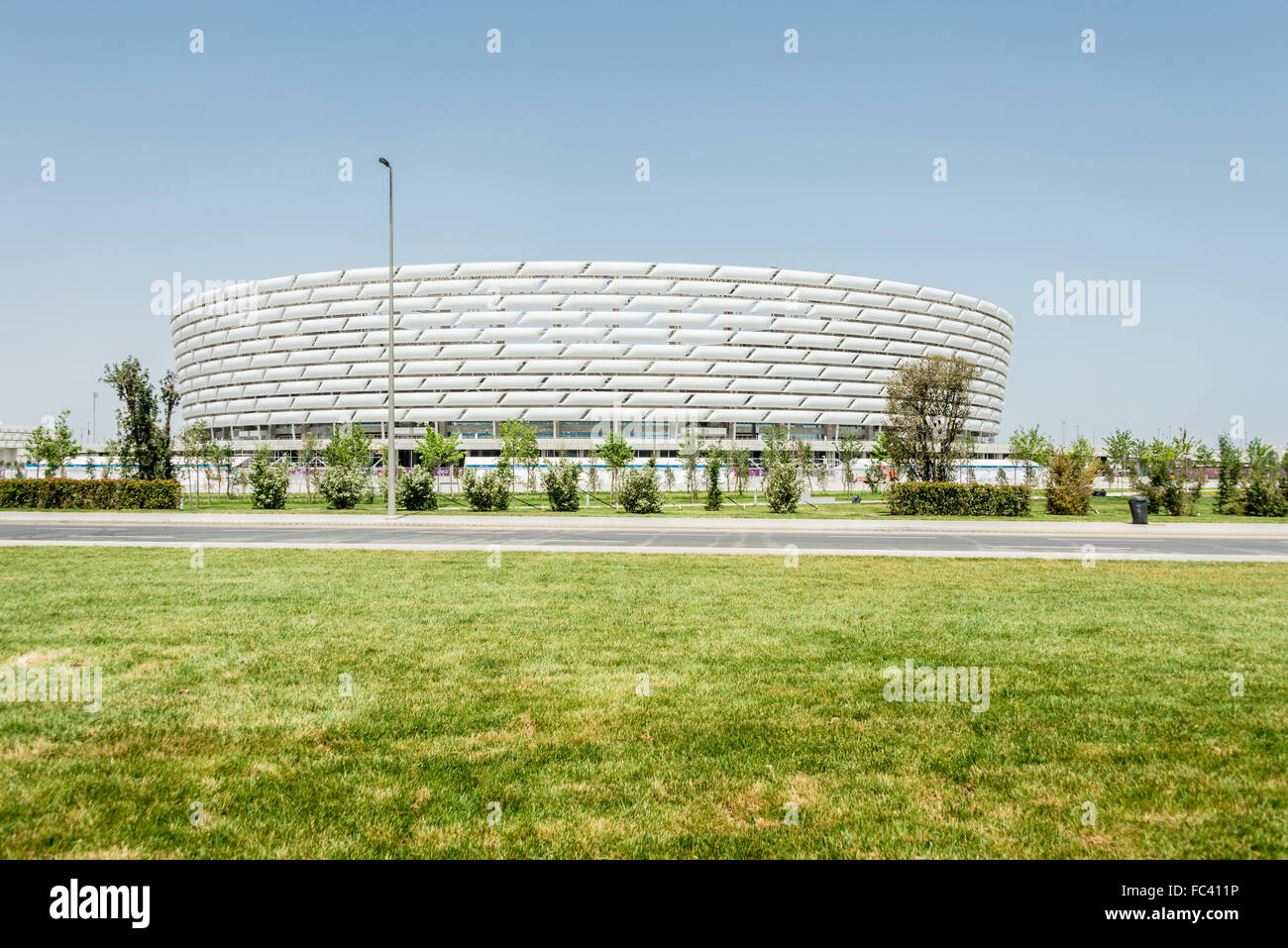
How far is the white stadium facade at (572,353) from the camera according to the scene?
84.9m

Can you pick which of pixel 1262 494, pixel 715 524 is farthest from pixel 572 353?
pixel 1262 494

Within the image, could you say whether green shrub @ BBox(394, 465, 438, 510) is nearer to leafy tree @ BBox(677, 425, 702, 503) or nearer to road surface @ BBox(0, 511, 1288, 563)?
road surface @ BBox(0, 511, 1288, 563)

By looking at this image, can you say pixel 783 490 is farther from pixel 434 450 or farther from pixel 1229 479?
pixel 434 450

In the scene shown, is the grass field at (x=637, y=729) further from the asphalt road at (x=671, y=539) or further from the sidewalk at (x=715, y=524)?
the sidewalk at (x=715, y=524)

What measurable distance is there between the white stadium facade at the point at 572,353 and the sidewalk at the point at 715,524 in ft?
188

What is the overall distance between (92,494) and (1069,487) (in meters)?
41.3

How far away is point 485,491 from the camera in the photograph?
3053 centimetres

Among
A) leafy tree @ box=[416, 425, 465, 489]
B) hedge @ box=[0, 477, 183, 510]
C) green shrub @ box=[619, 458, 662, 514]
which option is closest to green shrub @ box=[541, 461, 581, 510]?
green shrub @ box=[619, 458, 662, 514]

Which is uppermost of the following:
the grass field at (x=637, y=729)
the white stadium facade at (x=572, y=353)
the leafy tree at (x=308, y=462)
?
the white stadium facade at (x=572, y=353)

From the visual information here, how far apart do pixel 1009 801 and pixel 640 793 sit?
186cm

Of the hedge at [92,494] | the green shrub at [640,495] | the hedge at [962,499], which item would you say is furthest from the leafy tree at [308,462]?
the hedge at [962,499]

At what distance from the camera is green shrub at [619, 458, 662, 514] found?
29.2 metres

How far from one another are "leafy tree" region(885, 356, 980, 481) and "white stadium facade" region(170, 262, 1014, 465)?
5195cm
